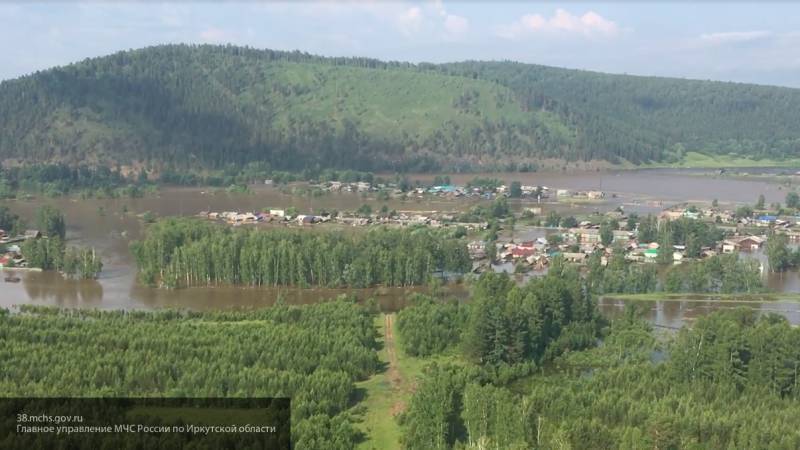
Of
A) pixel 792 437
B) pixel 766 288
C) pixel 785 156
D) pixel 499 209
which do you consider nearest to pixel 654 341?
pixel 792 437

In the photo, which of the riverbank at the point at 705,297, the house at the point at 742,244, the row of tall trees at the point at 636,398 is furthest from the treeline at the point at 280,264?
the house at the point at 742,244

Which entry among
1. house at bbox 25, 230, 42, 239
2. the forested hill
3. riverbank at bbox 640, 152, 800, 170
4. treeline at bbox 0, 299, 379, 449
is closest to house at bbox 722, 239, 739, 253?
treeline at bbox 0, 299, 379, 449

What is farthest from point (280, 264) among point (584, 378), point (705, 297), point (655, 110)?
point (655, 110)

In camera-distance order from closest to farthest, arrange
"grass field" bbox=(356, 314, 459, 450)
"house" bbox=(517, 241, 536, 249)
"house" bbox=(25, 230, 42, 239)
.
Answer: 1. "grass field" bbox=(356, 314, 459, 450)
2. "house" bbox=(517, 241, 536, 249)
3. "house" bbox=(25, 230, 42, 239)

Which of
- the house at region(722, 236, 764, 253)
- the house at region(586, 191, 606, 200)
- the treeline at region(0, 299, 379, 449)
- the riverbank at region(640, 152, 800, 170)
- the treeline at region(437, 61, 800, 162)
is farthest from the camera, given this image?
the treeline at region(437, 61, 800, 162)

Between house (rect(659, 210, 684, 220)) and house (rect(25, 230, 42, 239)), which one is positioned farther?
house (rect(659, 210, 684, 220))

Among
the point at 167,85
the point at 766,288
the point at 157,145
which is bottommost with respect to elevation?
the point at 766,288

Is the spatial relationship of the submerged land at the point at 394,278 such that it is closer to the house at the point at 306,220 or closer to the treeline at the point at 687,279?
the treeline at the point at 687,279

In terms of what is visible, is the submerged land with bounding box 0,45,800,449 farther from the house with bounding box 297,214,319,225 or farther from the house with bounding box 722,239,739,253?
the house with bounding box 297,214,319,225

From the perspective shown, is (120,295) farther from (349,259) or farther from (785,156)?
(785,156)
